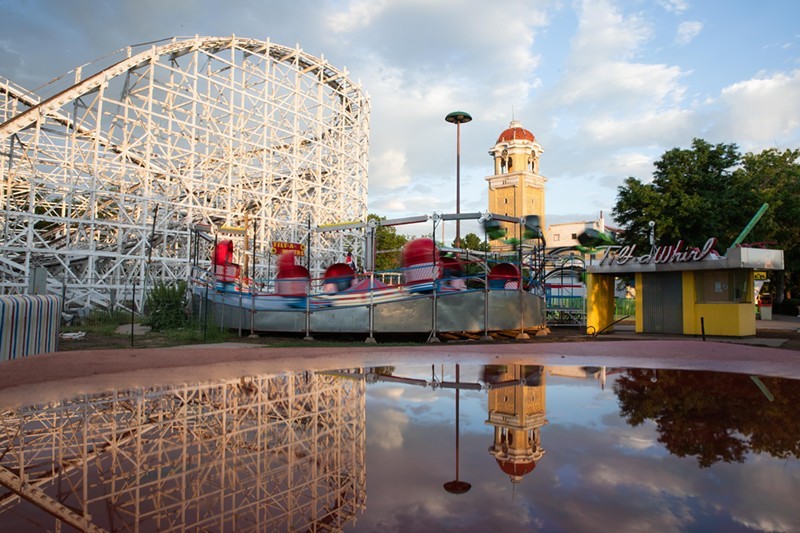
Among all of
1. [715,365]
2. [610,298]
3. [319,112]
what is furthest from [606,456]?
[319,112]

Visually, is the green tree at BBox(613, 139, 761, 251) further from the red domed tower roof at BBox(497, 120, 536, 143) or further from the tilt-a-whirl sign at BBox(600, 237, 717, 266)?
the red domed tower roof at BBox(497, 120, 536, 143)

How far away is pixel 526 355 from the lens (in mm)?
11000

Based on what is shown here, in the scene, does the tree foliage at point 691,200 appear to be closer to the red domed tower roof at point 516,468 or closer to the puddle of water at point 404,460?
the puddle of water at point 404,460

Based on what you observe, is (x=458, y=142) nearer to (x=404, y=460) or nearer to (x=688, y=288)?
(x=688, y=288)

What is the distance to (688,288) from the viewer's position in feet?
57.7

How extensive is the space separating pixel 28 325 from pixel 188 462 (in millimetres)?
7932

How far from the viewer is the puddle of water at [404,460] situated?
3.08m

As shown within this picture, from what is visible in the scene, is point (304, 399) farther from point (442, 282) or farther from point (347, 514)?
point (442, 282)

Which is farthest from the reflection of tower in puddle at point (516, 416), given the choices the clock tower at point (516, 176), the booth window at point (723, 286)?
the clock tower at point (516, 176)

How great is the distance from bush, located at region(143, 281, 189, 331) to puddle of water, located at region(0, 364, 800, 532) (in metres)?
11.1

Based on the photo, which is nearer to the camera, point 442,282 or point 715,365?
point 715,365

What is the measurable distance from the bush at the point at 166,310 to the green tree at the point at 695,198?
23906mm

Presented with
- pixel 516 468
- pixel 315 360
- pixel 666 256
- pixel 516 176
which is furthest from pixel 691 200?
pixel 516 176

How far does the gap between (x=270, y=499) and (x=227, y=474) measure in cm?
59
